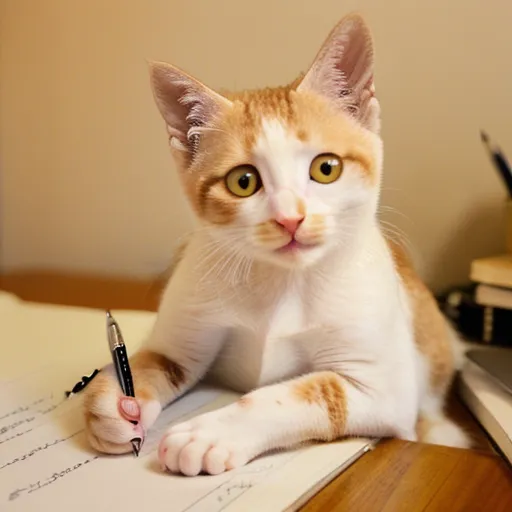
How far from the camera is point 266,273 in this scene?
77cm

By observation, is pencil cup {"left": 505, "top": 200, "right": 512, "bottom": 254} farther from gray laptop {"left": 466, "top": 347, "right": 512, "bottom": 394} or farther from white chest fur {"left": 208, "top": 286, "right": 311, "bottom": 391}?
white chest fur {"left": 208, "top": 286, "right": 311, "bottom": 391}

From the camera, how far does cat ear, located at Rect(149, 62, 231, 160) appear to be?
73 cm

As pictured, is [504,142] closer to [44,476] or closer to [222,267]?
[222,267]

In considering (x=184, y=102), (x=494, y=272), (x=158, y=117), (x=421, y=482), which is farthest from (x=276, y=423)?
(x=158, y=117)

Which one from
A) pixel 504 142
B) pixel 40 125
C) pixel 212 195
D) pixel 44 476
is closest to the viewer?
pixel 44 476

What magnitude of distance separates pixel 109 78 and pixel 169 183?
0.29m

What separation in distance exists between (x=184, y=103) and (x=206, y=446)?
1.29 feet

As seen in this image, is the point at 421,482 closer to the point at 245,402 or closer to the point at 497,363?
the point at 245,402

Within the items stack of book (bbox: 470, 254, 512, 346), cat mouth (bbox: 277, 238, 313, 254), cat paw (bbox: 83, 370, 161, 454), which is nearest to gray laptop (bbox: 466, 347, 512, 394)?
stack of book (bbox: 470, 254, 512, 346)

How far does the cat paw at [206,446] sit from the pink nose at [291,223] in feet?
0.66

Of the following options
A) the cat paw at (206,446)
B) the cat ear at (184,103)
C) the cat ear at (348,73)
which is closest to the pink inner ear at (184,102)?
the cat ear at (184,103)

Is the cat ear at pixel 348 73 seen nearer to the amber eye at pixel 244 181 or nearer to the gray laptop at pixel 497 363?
the amber eye at pixel 244 181

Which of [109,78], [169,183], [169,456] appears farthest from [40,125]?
[169,456]

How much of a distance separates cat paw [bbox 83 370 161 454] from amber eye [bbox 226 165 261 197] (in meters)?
0.25
